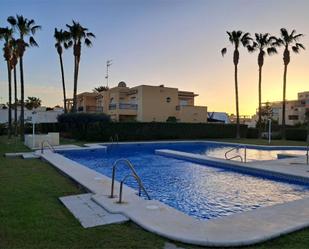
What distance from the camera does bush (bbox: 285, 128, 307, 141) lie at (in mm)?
30403

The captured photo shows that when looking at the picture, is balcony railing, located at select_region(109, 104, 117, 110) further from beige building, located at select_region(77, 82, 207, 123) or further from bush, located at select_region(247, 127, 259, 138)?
bush, located at select_region(247, 127, 259, 138)

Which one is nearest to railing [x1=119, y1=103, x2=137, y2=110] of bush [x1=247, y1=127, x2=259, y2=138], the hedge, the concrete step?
the hedge

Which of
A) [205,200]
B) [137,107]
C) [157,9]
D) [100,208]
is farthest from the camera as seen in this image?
[137,107]

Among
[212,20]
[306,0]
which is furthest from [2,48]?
[306,0]

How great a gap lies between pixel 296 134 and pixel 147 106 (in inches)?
646

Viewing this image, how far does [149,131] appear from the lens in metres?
29.5

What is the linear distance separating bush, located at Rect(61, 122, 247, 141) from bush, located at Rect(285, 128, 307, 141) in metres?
4.51

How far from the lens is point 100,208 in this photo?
6.48 meters

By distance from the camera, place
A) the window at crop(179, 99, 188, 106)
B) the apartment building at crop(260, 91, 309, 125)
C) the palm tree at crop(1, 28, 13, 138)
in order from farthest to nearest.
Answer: the apartment building at crop(260, 91, 309, 125) → the window at crop(179, 99, 188, 106) → the palm tree at crop(1, 28, 13, 138)

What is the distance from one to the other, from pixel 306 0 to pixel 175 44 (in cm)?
942

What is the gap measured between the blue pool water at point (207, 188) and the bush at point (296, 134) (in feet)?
64.0

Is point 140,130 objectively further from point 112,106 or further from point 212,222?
point 212,222

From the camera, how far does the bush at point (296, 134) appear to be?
99.7 ft

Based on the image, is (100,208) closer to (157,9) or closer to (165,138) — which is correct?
(157,9)
